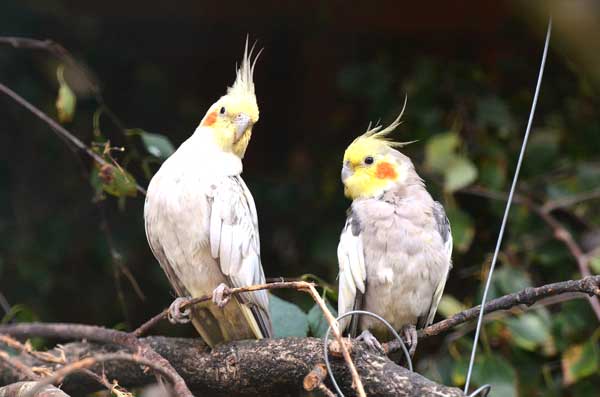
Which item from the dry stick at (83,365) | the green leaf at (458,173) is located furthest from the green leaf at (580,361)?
the dry stick at (83,365)

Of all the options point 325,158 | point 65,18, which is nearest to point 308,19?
point 325,158

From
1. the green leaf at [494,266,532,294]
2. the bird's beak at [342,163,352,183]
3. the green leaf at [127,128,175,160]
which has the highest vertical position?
the bird's beak at [342,163,352,183]

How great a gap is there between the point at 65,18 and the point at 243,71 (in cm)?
222

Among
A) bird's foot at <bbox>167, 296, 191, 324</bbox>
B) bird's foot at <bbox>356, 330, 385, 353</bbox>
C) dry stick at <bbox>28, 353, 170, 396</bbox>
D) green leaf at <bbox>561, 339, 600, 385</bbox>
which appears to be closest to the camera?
dry stick at <bbox>28, 353, 170, 396</bbox>

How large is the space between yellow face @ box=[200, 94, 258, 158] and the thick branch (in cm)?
60

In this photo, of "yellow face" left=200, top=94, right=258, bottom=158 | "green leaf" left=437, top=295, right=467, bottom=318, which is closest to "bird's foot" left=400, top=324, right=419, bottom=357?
"green leaf" left=437, top=295, right=467, bottom=318

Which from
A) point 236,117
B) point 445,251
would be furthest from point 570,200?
point 236,117

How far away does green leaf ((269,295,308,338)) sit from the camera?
7.55 feet

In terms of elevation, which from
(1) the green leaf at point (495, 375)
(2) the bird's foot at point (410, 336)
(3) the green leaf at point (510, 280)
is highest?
(3) the green leaf at point (510, 280)

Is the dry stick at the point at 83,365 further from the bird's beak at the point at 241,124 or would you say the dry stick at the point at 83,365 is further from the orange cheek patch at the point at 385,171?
the orange cheek patch at the point at 385,171

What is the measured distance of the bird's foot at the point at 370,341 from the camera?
191cm

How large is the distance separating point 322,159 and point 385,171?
164 cm

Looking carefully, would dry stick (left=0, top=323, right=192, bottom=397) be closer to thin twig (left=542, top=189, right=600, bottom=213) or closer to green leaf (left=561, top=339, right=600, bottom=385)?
green leaf (left=561, top=339, right=600, bottom=385)

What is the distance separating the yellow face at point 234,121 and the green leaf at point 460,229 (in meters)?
1.18
